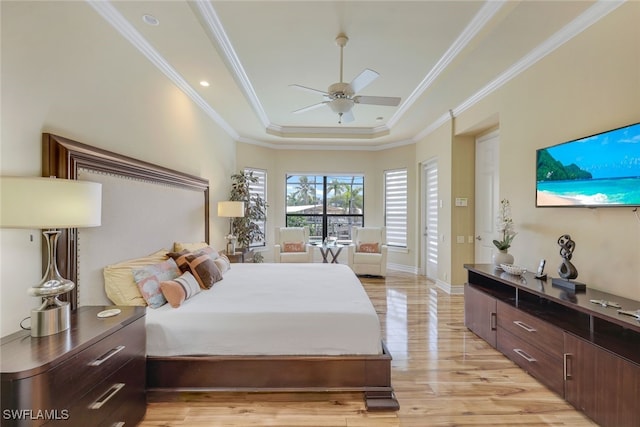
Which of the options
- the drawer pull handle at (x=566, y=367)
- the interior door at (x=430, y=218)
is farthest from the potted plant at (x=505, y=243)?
the interior door at (x=430, y=218)

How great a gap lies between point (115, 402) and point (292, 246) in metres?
4.55

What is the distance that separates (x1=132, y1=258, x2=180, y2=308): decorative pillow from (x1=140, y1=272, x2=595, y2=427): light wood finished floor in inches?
27.9

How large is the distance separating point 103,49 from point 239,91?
1.76 meters

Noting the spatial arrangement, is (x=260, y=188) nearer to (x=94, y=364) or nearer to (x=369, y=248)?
(x=369, y=248)

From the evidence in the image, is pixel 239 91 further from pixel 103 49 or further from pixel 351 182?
pixel 351 182

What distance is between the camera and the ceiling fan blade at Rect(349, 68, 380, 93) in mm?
2609

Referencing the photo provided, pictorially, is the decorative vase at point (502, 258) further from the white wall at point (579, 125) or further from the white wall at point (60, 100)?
the white wall at point (60, 100)

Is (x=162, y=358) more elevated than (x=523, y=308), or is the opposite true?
(x=523, y=308)

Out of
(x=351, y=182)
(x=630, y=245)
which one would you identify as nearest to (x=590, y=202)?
(x=630, y=245)

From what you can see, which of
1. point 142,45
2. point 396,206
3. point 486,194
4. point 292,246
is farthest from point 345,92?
point 396,206

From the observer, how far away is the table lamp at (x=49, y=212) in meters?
1.34

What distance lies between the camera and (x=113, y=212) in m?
2.40

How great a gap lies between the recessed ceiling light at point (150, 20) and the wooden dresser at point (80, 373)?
2.27 m

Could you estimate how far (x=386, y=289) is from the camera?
514cm
